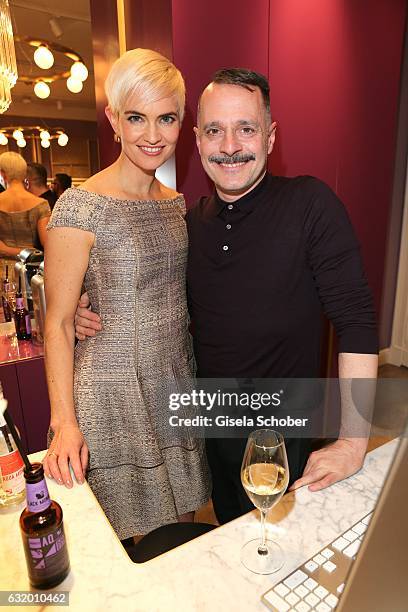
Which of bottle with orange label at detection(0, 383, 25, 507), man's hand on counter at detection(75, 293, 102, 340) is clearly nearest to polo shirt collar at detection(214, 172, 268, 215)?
man's hand on counter at detection(75, 293, 102, 340)

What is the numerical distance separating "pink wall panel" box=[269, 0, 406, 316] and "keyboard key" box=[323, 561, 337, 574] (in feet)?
6.90

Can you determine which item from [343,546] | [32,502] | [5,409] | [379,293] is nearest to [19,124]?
[5,409]

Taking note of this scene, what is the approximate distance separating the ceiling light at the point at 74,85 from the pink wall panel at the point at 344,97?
1033 mm

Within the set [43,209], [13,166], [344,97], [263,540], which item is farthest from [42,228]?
[263,540]

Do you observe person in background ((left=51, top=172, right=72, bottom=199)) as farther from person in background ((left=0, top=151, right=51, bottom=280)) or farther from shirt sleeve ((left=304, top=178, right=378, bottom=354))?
shirt sleeve ((left=304, top=178, right=378, bottom=354))

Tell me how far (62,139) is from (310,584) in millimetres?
2420

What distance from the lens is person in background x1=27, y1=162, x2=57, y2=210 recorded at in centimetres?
248

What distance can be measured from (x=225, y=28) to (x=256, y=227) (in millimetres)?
1235

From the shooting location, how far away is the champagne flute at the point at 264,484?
2.45 ft

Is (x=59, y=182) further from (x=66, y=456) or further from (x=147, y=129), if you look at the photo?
(x=66, y=456)

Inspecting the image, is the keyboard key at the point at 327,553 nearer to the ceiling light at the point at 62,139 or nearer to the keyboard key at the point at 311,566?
the keyboard key at the point at 311,566

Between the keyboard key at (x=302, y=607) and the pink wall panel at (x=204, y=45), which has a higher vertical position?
the pink wall panel at (x=204, y=45)

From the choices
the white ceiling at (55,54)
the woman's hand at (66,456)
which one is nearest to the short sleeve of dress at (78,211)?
the woman's hand at (66,456)

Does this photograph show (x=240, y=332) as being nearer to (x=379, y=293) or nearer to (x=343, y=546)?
(x=343, y=546)
